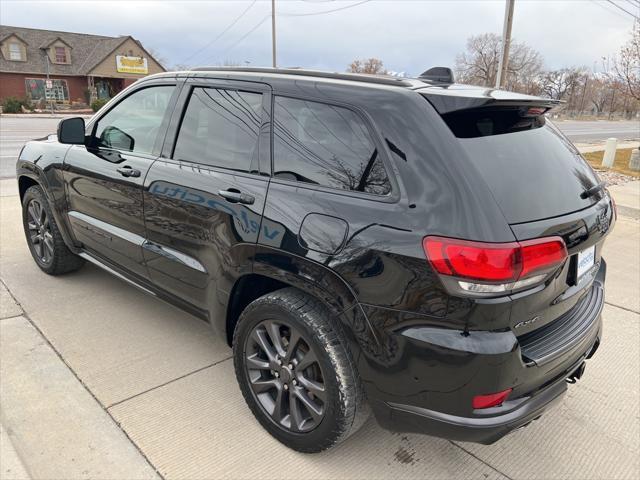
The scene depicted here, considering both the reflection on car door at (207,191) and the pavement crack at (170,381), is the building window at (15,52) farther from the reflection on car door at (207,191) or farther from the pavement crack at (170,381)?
the pavement crack at (170,381)

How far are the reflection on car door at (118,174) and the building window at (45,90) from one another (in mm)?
45433

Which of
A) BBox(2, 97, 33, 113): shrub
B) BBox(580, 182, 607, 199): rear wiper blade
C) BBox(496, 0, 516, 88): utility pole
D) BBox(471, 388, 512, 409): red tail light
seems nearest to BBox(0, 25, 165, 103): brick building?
BBox(2, 97, 33, 113): shrub

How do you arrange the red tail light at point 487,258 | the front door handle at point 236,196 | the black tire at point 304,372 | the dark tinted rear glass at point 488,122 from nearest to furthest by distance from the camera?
the red tail light at point 487,258 < the dark tinted rear glass at point 488,122 < the black tire at point 304,372 < the front door handle at point 236,196

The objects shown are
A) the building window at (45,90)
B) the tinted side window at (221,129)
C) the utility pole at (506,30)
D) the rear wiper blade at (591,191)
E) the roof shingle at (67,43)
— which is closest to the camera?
the rear wiper blade at (591,191)

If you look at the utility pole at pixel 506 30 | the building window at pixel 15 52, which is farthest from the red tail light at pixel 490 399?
the building window at pixel 15 52

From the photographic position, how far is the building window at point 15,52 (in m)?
42.3

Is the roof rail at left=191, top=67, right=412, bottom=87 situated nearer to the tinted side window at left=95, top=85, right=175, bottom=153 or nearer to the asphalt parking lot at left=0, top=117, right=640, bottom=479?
the tinted side window at left=95, top=85, right=175, bottom=153

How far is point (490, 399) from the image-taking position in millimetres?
1913

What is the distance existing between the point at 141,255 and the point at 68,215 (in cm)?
114

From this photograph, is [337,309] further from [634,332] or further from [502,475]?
[634,332]

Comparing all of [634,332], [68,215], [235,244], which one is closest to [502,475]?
[235,244]

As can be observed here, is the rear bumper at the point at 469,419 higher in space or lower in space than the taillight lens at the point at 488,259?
lower

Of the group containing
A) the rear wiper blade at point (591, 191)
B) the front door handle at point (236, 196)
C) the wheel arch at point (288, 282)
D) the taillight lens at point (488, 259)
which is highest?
the rear wiper blade at point (591, 191)

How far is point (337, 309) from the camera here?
6.88 feet
